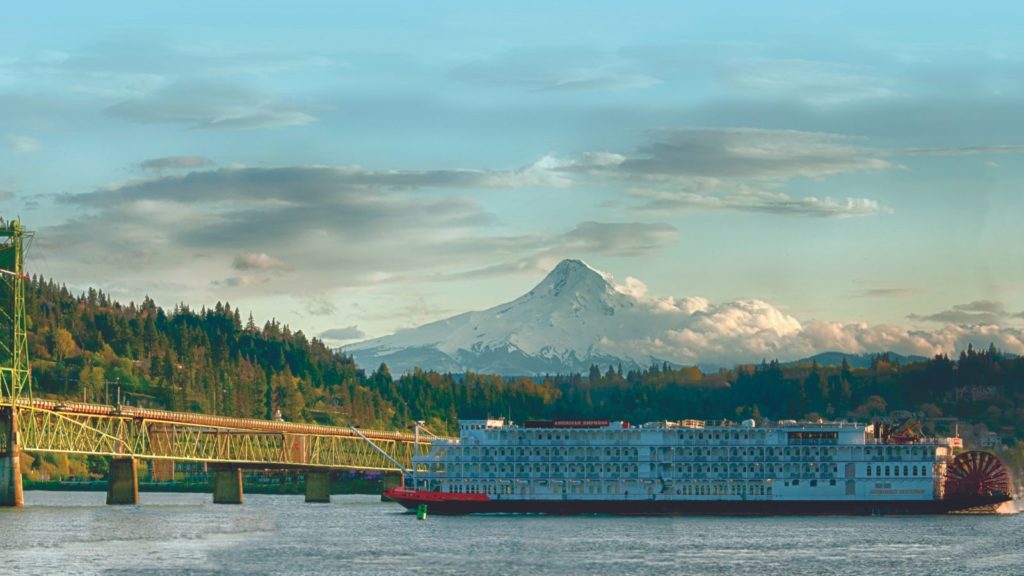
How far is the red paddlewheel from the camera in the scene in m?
192

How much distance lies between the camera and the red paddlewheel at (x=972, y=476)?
19162 centimetres

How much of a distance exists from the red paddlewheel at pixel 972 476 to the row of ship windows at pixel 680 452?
20.9 ft

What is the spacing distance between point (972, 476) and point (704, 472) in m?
29.0

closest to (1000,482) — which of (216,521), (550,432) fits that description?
(550,432)

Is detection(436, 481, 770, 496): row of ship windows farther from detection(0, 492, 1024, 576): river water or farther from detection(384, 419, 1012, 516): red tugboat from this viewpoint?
detection(0, 492, 1024, 576): river water

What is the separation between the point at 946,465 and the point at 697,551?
62851 millimetres

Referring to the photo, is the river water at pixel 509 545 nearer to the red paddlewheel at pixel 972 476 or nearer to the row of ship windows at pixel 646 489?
the red paddlewheel at pixel 972 476

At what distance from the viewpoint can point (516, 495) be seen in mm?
194000

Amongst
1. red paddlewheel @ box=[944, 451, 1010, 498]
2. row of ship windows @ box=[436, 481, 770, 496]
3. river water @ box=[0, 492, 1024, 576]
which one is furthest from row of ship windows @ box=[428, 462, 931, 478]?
river water @ box=[0, 492, 1024, 576]

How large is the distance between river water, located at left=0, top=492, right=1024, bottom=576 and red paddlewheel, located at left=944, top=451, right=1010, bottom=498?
3.26 m

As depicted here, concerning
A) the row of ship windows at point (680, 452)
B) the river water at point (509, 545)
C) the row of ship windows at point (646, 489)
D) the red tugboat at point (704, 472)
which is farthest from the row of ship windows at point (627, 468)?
the river water at point (509, 545)

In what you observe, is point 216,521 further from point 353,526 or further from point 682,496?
point 682,496

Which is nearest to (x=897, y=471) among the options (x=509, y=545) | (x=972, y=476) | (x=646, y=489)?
(x=972, y=476)

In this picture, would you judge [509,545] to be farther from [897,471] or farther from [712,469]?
[897,471]
